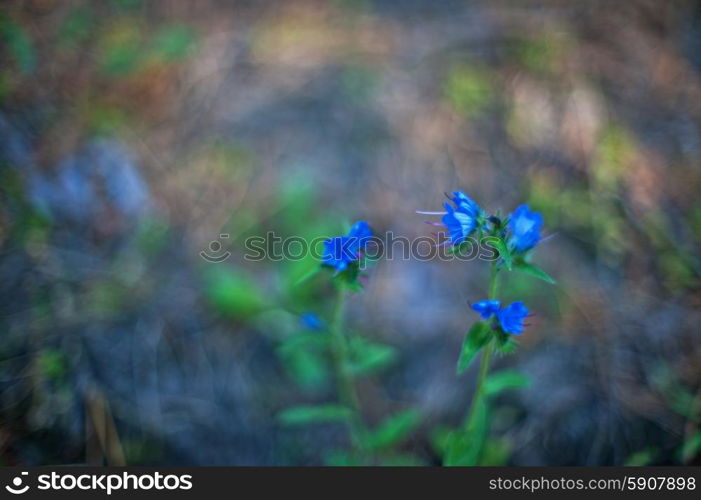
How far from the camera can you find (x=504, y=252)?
2160 millimetres

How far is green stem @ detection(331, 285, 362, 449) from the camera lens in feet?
8.92

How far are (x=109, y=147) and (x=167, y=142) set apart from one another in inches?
12.6

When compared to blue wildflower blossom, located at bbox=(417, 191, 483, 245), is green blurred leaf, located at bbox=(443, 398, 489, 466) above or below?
below

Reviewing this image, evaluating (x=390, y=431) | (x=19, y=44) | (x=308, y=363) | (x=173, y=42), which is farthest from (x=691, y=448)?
(x=19, y=44)

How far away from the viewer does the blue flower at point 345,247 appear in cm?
242

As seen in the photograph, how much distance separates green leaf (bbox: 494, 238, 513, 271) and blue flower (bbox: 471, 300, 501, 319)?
0.45ft

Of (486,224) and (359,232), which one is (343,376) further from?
(486,224)

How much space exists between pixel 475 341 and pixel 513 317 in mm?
157

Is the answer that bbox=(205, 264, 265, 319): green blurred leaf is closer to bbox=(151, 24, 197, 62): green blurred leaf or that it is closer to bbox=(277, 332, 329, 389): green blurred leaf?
bbox=(277, 332, 329, 389): green blurred leaf

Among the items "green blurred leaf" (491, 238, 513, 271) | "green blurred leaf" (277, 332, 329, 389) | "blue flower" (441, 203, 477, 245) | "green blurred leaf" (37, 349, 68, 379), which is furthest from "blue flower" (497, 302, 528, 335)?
"green blurred leaf" (37, 349, 68, 379)

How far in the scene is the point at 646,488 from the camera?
2.61 m

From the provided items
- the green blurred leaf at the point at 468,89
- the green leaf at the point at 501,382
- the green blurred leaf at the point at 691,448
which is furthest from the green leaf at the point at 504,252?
the green blurred leaf at the point at 468,89

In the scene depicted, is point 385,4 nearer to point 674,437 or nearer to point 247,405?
point 247,405

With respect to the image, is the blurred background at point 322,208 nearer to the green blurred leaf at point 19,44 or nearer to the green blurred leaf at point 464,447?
the green blurred leaf at point 19,44
